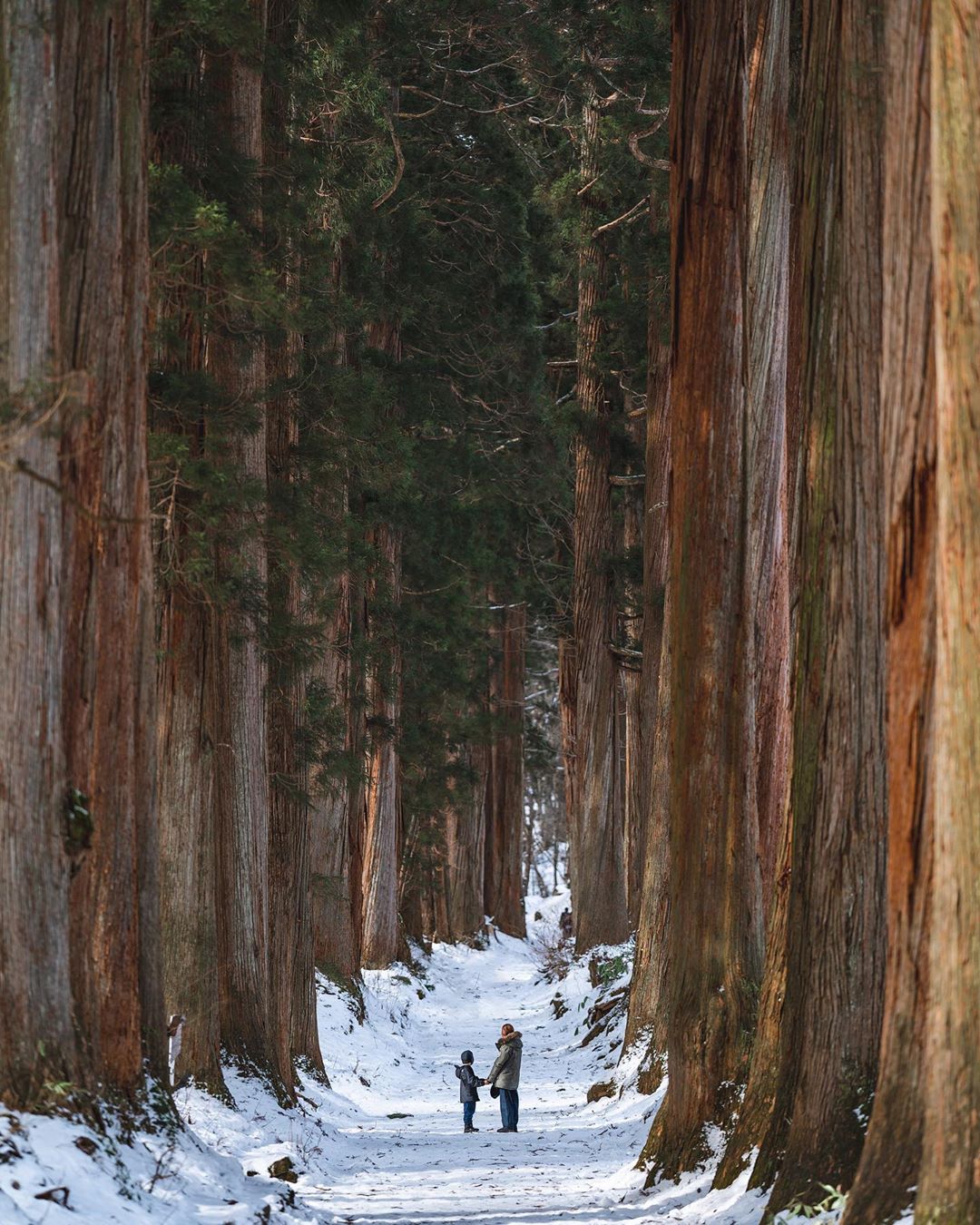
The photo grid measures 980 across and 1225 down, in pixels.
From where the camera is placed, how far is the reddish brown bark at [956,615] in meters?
5.11

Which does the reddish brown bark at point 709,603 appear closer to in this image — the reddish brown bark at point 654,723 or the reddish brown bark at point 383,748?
the reddish brown bark at point 654,723

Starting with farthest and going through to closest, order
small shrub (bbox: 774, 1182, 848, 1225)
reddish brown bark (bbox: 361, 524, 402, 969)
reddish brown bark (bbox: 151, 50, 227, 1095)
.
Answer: reddish brown bark (bbox: 361, 524, 402, 969) → reddish brown bark (bbox: 151, 50, 227, 1095) → small shrub (bbox: 774, 1182, 848, 1225)

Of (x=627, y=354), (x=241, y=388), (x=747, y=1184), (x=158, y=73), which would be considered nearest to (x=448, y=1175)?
(x=747, y=1184)

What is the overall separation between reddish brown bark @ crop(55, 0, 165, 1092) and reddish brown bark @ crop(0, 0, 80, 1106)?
158mm

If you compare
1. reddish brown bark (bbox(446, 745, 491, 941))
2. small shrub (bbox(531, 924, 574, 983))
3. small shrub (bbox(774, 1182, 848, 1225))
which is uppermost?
small shrub (bbox(774, 1182, 848, 1225))

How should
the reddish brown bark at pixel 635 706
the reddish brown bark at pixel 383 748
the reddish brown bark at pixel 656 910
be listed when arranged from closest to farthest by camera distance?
the reddish brown bark at pixel 656 910, the reddish brown bark at pixel 383 748, the reddish brown bark at pixel 635 706

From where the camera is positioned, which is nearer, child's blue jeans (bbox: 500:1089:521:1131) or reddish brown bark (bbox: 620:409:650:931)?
child's blue jeans (bbox: 500:1089:521:1131)

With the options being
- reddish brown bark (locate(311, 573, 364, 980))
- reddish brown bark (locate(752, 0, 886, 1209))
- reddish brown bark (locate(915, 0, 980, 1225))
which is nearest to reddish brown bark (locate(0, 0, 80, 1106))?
reddish brown bark (locate(752, 0, 886, 1209))

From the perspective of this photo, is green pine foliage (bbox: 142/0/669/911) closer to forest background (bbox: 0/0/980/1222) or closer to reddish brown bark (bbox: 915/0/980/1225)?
forest background (bbox: 0/0/980/1222)

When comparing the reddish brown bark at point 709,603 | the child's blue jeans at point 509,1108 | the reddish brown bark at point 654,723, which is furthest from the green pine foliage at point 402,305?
the child's blue jeans at point 509,1108

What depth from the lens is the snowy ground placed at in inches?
277

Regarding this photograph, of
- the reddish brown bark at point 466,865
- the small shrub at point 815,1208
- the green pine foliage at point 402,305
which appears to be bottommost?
the reddish brown bark at point 466,865

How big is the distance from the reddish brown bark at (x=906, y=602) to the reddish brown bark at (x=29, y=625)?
12.5ft

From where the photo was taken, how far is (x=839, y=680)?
7.54 m
